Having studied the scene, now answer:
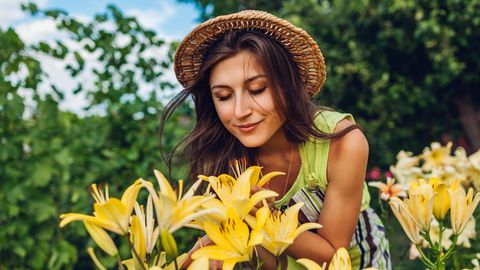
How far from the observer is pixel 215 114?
80.6 inches

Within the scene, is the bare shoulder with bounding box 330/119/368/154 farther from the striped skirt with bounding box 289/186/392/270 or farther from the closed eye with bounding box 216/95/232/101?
the closed eye with bounding box 216/95/232/101

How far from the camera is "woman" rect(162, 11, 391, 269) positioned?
5.51 ft

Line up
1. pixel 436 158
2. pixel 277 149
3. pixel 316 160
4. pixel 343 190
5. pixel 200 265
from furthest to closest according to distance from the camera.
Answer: pixel 436 158 < pixel 277 149 < pixel 316 160 < pixel 343 190 < pixel 200 265

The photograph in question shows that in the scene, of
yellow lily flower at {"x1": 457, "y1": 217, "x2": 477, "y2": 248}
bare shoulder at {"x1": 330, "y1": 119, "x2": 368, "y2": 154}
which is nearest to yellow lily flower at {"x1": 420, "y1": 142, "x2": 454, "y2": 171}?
yellow lily flower at {"x1": 457, "y1": 217, "x2": 477, "y2": 248}

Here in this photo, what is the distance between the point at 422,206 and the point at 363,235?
1185 mm

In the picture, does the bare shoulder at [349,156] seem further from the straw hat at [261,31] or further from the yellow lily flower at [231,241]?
the yellow lily flower at [231,241]

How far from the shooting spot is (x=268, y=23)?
5.78 ft

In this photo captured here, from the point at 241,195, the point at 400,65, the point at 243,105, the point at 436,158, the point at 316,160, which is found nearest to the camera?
the point at 241,195

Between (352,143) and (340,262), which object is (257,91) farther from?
(340,262)

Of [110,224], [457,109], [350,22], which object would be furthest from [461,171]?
[457,109]

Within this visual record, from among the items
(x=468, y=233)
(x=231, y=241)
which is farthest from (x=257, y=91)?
(x=468, y=233)

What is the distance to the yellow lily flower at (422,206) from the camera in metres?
1.01

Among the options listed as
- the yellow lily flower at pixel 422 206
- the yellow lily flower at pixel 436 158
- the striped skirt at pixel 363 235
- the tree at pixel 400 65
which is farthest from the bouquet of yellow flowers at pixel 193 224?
the tree at pixel 400 65

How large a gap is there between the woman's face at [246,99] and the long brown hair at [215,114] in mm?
26
